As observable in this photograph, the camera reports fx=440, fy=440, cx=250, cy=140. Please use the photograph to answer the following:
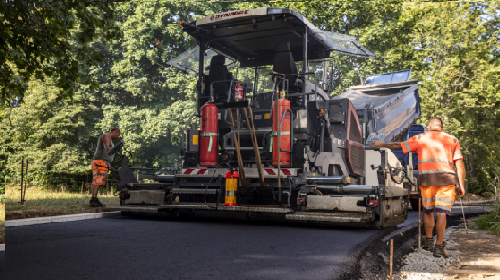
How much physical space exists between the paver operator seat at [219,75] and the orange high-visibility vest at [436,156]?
4163 millimetres

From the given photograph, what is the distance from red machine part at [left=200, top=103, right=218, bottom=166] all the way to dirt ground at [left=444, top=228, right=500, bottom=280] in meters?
4.17

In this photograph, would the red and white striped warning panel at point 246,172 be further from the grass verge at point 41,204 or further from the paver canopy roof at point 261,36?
the paver canopy roof at point 261,36

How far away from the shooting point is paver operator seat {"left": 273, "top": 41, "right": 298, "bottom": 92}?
8.20 m

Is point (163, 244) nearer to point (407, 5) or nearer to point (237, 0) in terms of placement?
point (237, 0)

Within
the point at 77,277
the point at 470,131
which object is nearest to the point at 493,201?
the point at 77,277

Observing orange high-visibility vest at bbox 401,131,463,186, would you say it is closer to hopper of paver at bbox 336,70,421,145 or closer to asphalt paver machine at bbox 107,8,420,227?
asphalt paver machine at bbox 107,8,420,227

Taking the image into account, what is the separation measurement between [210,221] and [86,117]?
474 inches

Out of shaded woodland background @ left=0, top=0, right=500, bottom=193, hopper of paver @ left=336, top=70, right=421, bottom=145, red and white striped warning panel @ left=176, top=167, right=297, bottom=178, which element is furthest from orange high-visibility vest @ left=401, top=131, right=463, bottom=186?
hopper of paver @ left=336, top=70, right=421, bottom=145

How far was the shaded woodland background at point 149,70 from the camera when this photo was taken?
6.17m

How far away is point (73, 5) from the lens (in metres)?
5.80

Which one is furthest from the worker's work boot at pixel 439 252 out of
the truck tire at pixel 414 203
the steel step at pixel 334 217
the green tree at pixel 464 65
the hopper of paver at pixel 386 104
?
the green tree at pixel 464 65

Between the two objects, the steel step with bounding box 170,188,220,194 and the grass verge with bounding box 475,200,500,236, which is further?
the steel step with bounding box 170,188,220,194

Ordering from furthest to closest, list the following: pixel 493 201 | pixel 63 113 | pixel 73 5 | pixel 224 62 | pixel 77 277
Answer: pixel 63 113 → pixel 224 62 → pixel 493 201 → pixel 73 5 → pixel 77 277

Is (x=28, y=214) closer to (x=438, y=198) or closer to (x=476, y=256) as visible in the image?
(x=438, y=198)
